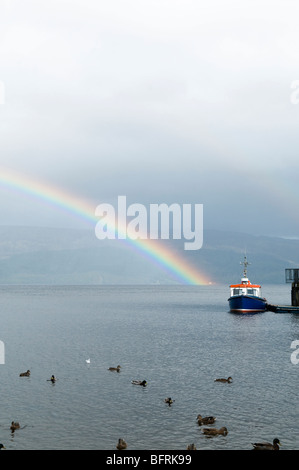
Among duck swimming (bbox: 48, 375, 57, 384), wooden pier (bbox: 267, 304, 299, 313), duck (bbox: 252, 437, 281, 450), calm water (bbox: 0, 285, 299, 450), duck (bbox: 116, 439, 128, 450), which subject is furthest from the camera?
wooden pier (bbox: 267, 304, 299, 313)

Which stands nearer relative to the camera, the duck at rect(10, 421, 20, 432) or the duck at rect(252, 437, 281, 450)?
the duck at rect(252, 437, 281, 450)

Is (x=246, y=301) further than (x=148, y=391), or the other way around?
(x=246, y=301)

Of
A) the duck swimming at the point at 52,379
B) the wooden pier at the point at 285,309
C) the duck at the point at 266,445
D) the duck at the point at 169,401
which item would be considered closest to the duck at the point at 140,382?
the duck at the point at 169,401

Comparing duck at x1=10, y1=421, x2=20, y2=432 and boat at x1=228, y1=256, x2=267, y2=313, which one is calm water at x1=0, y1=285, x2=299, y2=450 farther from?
boat at x1=228, y1=256, x2=267, y2=313

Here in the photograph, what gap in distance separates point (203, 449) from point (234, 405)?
1320 centimetres

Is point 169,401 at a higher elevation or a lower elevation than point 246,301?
lower

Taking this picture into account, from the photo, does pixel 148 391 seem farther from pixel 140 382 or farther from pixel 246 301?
pixel 246 301

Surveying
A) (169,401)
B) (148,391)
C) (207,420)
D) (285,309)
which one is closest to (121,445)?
(207,420)

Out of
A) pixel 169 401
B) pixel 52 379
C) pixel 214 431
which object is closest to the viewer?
pixel 214 431

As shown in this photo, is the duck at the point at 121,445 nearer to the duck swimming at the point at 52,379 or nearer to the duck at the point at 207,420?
the duck at the point at 207,420

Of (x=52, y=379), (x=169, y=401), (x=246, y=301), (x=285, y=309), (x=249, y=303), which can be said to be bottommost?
(x=169, y=401)

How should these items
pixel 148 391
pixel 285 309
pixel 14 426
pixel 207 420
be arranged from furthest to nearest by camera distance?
pixel 285 309 → pixel 148 391 → pixel 207 420 → pixel 14 426

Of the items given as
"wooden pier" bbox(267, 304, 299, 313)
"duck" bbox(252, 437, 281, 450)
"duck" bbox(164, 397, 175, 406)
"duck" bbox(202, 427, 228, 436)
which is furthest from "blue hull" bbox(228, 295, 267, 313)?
"duck" bbox(252, 437, 281, 450)

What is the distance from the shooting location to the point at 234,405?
4916 centimetres
